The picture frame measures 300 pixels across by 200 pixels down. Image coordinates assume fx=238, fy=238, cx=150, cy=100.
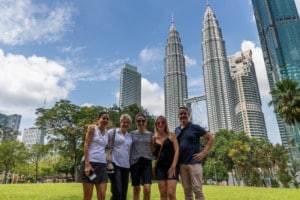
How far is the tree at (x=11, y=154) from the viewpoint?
143 feet

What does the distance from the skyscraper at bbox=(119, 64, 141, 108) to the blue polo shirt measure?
487 ft

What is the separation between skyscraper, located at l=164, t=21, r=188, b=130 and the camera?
153500mm

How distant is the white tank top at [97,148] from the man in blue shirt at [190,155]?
1.52 meters

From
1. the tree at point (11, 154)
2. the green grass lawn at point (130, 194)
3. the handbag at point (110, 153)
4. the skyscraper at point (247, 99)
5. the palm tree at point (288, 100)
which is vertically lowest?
the green grass lawn at point (130, 194)

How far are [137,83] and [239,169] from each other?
126 metres

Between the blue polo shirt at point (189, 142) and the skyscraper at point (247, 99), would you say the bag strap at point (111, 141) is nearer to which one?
the blue polo shirt at point (189, 142)

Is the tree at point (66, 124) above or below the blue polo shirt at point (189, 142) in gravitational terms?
above

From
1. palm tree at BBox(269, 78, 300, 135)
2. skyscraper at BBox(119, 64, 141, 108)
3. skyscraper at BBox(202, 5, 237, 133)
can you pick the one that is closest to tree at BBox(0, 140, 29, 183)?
palm tree at BBox(269, 78, 300, 135)

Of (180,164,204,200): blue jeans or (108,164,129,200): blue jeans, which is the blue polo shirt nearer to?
(180,164,204,200): blue jeans

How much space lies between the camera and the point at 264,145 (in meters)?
48.8

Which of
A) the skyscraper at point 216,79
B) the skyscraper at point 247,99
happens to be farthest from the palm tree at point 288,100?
the skyscraper at point 247,99

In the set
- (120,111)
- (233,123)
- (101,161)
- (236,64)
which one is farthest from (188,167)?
(236,64)

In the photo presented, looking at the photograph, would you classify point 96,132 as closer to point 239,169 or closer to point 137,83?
point 239,169

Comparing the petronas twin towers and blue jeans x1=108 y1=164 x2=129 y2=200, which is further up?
the petronas twin towers
